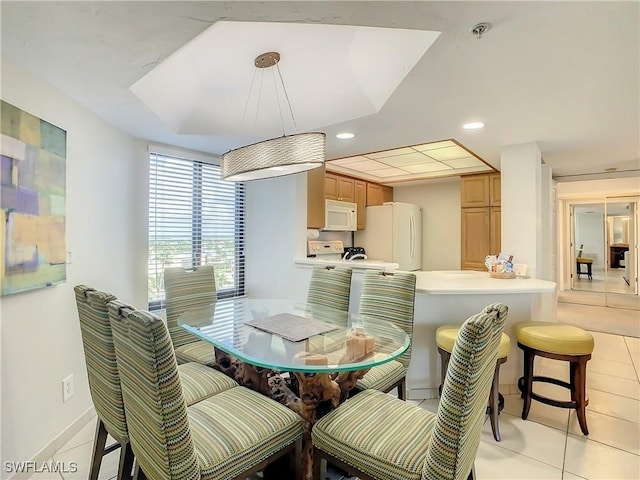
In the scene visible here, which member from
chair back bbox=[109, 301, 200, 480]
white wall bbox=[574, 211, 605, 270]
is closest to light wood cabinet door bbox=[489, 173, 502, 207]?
white wall bbox=[574, 211, 605, 270]

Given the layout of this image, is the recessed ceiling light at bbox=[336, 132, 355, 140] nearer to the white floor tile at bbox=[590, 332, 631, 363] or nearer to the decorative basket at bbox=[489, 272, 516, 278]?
the decorative basket at bbox=[489, 272, 516, 278]

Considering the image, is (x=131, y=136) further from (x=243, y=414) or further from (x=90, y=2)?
(x=243, y=414)

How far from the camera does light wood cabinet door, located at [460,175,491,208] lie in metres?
4.47

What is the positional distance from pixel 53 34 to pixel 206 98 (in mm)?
1140

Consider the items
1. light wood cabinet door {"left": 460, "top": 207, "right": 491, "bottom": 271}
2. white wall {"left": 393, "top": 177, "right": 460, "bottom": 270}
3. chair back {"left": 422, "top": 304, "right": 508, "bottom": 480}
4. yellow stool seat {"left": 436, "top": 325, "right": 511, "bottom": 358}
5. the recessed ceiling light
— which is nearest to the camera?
chair back {"left": 422, "top": 304, "right": 508, "bottom": 480}

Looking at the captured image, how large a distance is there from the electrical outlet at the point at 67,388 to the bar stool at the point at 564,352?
10.0ft

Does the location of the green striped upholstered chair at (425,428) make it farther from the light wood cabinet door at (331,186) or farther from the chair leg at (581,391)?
the light wood cabinet door at (331,186)

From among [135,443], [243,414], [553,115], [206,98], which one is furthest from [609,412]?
[206,98]

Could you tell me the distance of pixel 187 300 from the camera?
265 cm

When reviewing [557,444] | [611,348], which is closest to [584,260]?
[611,348]

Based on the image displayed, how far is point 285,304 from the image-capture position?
2.66 m

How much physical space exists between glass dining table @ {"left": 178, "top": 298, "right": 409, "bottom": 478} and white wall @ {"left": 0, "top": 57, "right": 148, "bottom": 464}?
0.75m

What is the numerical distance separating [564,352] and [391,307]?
3.74 ft

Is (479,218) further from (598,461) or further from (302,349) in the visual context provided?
(302,349)
